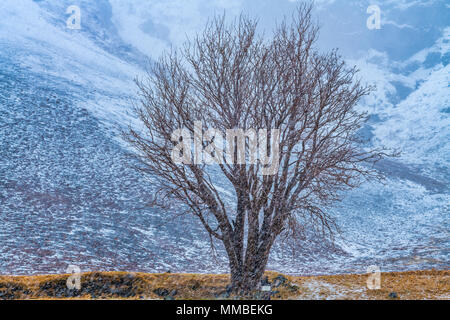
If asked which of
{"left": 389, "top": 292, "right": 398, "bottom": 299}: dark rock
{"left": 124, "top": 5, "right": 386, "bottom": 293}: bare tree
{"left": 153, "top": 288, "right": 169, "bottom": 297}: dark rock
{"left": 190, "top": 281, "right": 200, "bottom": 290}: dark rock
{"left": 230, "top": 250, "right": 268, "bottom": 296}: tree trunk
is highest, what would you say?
{"left": 124, "top": 5, "right": 386, "bottom": 293}: bare tree

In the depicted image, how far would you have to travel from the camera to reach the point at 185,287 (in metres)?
12.0

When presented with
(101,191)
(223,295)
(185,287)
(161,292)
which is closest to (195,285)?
(185,287)

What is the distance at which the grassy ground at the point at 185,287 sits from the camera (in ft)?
35.1

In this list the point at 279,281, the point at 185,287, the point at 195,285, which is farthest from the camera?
the point at 279,281

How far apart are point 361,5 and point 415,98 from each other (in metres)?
55.6

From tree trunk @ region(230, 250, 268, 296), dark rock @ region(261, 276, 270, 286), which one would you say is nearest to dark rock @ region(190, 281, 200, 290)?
tree trunk @ region(230, 250, 268, 296)

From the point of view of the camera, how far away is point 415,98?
101 meters

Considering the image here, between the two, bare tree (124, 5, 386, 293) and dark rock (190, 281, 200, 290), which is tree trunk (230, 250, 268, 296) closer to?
bare tree (124, 5, 386, 293)

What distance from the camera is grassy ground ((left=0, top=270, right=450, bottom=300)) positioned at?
10.7 metres

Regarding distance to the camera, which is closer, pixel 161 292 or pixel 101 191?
pixel 161 292

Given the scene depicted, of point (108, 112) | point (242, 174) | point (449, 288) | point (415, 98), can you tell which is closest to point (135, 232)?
point (242, 174)

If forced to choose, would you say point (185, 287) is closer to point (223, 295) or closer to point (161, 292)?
point (161, 292)

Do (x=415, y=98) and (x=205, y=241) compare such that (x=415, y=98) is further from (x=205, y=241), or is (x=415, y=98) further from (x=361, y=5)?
(x=205, y=241)

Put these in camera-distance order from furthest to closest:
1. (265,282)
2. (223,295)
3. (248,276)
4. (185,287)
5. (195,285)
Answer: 1. (265,282)
2. (195,285)
3. (185,287)
4. (223,295)
5. (248,276)
